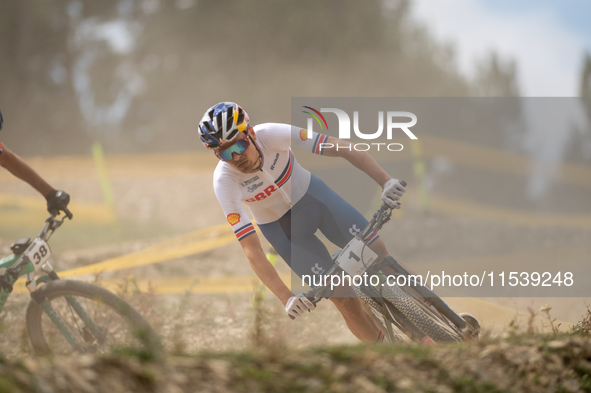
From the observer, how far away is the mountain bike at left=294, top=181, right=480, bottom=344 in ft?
11.5

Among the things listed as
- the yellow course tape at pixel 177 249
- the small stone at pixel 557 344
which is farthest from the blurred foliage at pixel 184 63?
the small stone at pixel 557 344

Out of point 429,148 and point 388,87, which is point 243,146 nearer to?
point 429,148

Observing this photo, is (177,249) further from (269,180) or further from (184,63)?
(184,63)

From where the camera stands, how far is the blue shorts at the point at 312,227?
4.09 meters

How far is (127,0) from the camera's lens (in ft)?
76.5

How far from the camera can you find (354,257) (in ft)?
11.7

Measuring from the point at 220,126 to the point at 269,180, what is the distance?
0.71 metres

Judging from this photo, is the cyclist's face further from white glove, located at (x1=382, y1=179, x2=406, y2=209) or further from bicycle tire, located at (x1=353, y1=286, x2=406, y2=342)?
bicycle tire, located at (x1=353, y1=286, x2=406, y2=342)

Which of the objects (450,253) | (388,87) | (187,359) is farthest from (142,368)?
(388,87)

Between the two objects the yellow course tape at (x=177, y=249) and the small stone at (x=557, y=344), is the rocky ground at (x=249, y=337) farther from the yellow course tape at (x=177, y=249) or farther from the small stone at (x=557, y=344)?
the yellow course tape at (x=177, y=249)

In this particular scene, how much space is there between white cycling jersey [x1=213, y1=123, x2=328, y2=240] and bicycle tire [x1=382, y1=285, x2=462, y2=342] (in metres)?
1.18

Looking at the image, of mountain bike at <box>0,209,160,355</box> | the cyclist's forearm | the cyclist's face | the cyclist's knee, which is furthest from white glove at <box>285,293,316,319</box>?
the cyclist's forearm

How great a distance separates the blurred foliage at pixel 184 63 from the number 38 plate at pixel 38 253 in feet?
64.7

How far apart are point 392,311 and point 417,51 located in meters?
26.8
